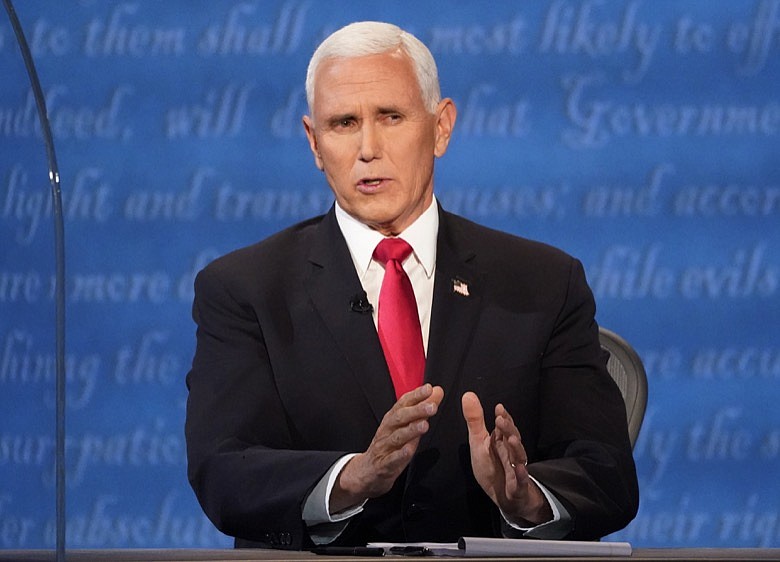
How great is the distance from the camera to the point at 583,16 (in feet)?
14.0

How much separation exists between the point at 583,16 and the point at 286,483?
2659 mm

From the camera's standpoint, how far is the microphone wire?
146 centimetres

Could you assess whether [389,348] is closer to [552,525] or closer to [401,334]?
[401,334]

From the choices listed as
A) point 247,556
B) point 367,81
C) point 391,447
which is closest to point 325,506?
point 391,447

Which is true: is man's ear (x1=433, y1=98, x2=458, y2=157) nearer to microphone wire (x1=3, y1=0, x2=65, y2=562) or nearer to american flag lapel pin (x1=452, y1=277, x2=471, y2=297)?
american flag lapel pin (x1=452, y1=277, x2=471, y2=297)

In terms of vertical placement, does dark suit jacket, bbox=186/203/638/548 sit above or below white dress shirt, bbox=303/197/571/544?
below

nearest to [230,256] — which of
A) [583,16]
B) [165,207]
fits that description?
[165,207]

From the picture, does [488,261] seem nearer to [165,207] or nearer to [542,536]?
[542,536]

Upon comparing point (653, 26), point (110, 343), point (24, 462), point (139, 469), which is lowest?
point (139, 469)

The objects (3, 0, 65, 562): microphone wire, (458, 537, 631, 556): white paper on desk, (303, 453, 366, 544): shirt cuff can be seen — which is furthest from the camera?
(303, 453, 366, 544): shirt cuff

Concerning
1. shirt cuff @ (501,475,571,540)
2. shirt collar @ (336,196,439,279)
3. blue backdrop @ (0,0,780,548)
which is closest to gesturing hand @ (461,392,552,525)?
shirt cuff @ (501,475,571,540)

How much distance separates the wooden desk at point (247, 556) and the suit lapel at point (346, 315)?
1.71 ft

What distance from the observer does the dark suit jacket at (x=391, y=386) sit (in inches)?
85.7

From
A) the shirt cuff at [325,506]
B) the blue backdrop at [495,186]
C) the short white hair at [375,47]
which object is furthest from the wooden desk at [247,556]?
the blue backdrop at [495,186]
